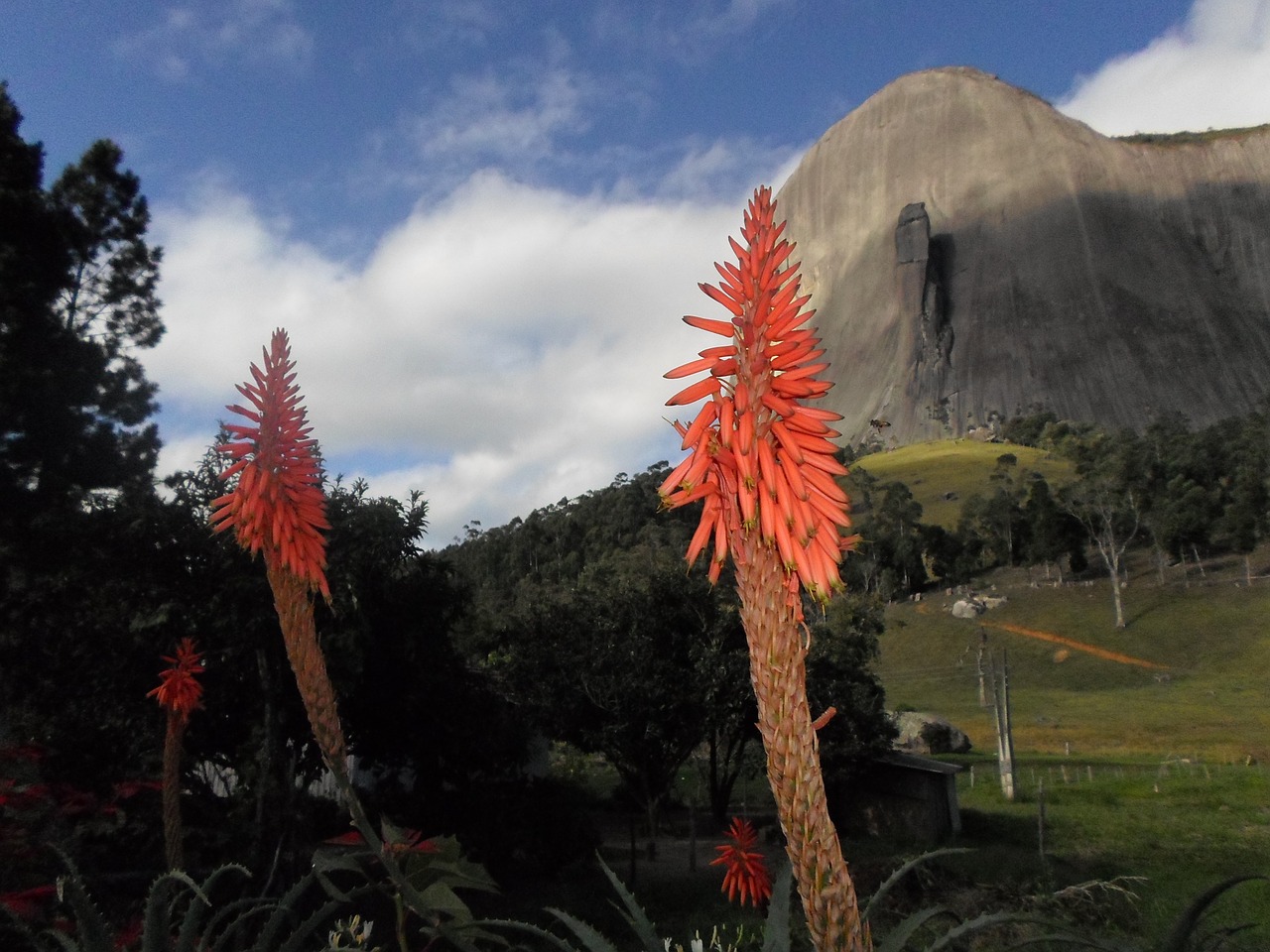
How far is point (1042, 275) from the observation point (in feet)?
449

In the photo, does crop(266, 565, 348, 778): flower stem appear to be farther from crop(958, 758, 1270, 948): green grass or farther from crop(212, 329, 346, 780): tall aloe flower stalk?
crop(958, 758, 1270, 948): green grass

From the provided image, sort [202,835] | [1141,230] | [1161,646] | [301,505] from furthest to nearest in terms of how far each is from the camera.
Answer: [1141,230] < [1161,646] < [202,835] < [301,505]

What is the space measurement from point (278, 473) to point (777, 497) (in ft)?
8.10

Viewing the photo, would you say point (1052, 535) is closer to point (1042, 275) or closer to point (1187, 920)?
point (1187, 920)

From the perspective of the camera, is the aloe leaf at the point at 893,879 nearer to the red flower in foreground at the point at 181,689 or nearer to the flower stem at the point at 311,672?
the flower stem at the point at 311,672

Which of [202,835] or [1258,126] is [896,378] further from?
[202,835]

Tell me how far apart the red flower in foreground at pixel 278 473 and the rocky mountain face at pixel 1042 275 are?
12427 cm

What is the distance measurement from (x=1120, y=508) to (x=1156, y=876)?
180 feet

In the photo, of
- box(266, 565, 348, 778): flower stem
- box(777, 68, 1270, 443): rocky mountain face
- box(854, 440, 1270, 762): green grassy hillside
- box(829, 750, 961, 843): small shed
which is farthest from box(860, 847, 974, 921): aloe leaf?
box(777, 68, 1270, 443): rocky mountain face

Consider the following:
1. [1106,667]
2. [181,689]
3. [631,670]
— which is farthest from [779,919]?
[1106,667]

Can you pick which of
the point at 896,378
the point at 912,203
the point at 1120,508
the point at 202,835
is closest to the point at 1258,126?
the point at 912,203

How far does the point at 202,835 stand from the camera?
428 inches

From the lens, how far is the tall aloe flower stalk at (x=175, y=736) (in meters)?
5.10

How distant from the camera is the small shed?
75.9 feet
